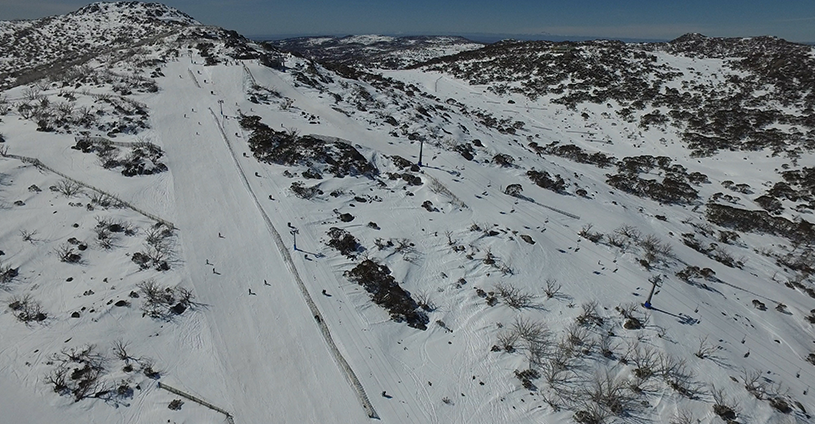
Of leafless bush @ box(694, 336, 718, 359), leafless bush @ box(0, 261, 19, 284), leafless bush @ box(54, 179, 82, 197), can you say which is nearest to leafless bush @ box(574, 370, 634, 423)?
leafless bush @ box(694, 336, 718, 359)

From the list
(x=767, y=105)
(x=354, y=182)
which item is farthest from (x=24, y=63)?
(x=767, y=105)

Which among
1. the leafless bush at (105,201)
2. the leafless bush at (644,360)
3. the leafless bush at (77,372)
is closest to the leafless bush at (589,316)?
the leafless bush at (644,360)

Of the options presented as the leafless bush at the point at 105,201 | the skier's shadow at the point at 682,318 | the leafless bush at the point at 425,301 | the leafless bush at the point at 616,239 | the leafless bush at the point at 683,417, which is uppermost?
the leafless bush at the point at 105,201

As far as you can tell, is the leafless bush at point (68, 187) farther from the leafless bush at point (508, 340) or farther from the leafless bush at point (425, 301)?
the leafless bush at point (508, 340)

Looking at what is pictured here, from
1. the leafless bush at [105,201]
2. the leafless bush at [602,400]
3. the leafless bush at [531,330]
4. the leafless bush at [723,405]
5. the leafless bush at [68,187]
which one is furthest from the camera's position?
the leafless bush at [68,187]

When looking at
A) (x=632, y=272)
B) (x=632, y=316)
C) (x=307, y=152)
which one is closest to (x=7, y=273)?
(x=307, y=152)

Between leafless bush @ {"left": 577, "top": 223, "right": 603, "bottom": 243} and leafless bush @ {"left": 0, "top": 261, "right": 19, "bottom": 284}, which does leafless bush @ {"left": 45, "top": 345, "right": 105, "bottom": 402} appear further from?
leafless bush @ {"left": 577, "top": 223, "right": 603, "bottom": 243}
